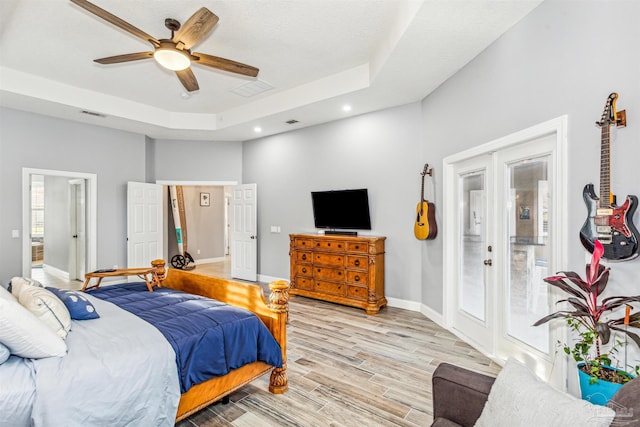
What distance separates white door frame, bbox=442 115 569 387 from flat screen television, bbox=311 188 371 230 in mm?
1318

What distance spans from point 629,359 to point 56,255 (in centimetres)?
969

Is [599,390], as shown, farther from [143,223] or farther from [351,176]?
[143,223]

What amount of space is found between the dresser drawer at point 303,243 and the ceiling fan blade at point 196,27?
3.11 metres

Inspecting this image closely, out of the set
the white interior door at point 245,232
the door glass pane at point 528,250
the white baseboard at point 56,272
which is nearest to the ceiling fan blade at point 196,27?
the door glass pane at point 528,250

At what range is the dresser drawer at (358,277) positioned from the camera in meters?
4.48

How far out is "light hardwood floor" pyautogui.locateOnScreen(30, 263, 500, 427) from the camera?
7.24 feet

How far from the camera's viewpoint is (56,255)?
7.41 meters

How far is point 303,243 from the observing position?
16.8ft

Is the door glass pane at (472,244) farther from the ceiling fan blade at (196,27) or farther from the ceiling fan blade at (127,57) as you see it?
the ceiling fan blade at (127,57)

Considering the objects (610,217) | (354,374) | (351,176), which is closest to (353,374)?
(354,374)

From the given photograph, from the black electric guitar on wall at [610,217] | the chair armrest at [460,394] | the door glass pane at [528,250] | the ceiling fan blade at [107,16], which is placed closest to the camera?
the chair armrest at [460,394]

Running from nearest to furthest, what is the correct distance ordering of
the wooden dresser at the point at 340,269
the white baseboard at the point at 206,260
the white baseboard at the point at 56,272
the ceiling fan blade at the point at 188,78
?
the ceiling fan blade at the point at 188,78 → the wooden dresser at the point at 340,269 → the white baseboard at the point at 56,272 → the white baseboard at the point at 206,260

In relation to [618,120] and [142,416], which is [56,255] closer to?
[142,416]

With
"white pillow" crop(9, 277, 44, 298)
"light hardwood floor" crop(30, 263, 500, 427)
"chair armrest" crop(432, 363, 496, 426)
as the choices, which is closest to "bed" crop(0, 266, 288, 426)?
"light hardwood floor" crop(30, 263, 500, 427)
